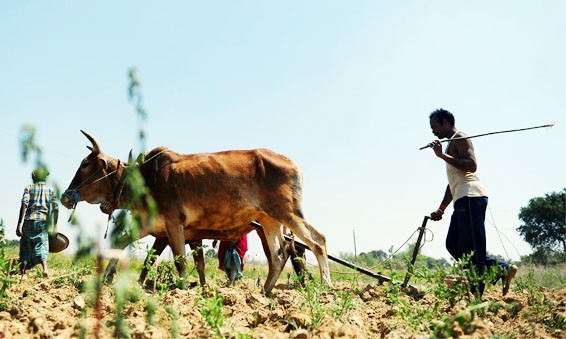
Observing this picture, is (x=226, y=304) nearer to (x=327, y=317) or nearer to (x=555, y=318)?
(x=327, y=317)

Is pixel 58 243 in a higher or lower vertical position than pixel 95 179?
lower

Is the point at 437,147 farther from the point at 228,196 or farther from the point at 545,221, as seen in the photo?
the point at 545,221

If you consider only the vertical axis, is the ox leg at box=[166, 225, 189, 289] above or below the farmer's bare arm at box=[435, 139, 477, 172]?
below

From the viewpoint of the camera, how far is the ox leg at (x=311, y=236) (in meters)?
6.29

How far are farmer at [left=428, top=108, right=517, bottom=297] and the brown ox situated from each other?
1.59 meters

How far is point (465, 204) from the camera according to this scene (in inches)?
214

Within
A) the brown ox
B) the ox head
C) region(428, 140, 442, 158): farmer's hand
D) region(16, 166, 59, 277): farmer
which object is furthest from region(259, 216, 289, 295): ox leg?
region(16, 166, 59, 277): farmer

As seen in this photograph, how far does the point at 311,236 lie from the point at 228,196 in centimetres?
111

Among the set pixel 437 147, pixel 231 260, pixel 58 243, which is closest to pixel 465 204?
pixel 437 147

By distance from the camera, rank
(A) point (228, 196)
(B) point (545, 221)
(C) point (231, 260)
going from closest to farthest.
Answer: (A) point (228, 196), (C) point (231, 260), (B) point (545, 221)

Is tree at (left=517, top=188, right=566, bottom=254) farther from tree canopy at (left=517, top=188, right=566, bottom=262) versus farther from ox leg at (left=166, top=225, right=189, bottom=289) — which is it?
ox leg at (left=166, top=225, right=189, bottom=289)

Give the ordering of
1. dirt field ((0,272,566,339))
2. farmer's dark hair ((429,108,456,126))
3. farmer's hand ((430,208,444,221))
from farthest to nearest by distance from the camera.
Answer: farmer's hand ((430,208,444,221)) → farmer's dark hair ((429,108,456,126)) → dirt field ((0,272,566,339))

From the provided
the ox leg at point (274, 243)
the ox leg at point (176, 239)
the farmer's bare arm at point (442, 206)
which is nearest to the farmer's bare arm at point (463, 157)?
the farmer's bare arm at point (442, 206)

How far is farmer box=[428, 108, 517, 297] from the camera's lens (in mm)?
5281
